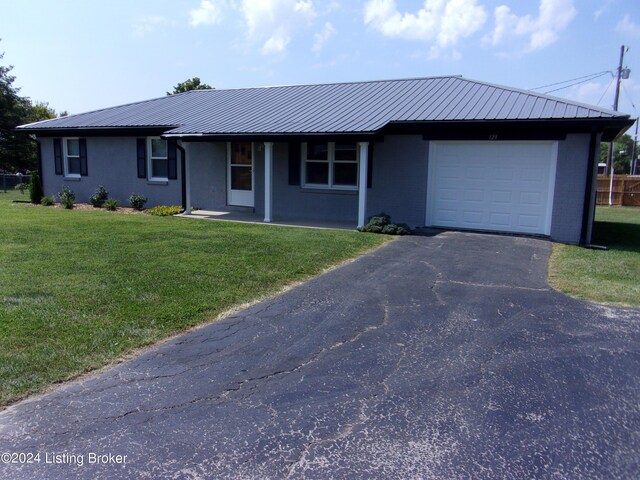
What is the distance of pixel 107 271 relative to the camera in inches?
313

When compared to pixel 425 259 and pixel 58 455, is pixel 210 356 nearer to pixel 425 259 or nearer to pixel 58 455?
pixel 58 455

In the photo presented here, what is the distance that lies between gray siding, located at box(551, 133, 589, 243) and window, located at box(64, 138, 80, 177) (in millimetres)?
16658

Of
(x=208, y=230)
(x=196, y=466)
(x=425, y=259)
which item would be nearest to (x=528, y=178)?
(x=425, y=259)

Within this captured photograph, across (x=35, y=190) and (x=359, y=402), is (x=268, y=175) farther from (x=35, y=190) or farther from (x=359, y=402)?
(x=359, y=402)

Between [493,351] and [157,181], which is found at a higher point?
[157,181]

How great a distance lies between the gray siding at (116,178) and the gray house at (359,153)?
0.04 metres

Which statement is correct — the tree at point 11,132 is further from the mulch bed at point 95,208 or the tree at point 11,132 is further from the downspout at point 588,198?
the downspout at point 588,198

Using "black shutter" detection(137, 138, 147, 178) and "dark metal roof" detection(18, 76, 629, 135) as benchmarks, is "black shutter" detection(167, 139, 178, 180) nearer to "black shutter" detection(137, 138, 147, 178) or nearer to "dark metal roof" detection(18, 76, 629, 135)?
"dark metal roof" detection(18, 76, 629, 135)

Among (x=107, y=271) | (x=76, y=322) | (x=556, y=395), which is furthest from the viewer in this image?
(x=107, y=271)

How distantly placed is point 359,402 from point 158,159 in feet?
53.0

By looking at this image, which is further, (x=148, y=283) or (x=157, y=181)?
(x=157, y=181)

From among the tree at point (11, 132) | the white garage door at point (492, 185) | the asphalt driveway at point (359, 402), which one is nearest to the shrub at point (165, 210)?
the white garage door at point (492, 185)

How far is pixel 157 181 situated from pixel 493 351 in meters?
15.5

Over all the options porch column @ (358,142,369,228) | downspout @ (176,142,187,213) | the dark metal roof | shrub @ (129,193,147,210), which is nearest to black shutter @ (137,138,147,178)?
the dark metal roof
